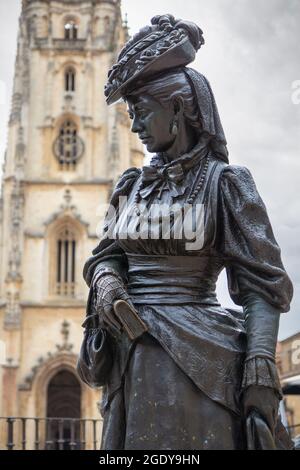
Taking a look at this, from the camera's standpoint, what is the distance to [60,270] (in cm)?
3002

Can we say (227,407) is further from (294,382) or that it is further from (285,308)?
(294,382)

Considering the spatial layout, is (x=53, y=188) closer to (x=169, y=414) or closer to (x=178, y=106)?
(x=178, y=106)

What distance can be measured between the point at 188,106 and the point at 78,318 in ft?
88.2

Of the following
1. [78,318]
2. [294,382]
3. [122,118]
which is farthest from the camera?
[122,118]

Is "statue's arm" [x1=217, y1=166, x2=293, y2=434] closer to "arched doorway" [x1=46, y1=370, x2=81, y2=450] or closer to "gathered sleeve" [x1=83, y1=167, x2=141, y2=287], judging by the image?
"gathered sleeve" [x1=83, y1=167, x2=141, y2=287]

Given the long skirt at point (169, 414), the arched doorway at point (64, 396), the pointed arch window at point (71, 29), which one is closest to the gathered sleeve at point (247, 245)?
the long skirt at point (169, 414)

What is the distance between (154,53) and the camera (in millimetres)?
2514

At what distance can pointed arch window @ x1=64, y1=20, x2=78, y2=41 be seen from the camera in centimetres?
3472

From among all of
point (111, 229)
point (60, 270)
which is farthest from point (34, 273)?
point (111, 229)

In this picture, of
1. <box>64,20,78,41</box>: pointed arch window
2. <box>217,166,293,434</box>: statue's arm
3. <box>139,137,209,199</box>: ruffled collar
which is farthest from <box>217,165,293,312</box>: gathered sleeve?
<box>64,20,78,41</box>: pointed arch window

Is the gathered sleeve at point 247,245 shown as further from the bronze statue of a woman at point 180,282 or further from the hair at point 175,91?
the hair at point 175,91

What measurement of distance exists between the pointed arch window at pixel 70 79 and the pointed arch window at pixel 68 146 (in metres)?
Result: 1.49

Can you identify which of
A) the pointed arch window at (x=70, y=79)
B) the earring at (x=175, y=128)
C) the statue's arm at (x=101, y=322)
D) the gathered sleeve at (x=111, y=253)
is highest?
the pointed arch window at (x=70, y=79)

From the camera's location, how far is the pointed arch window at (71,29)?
3472cm
